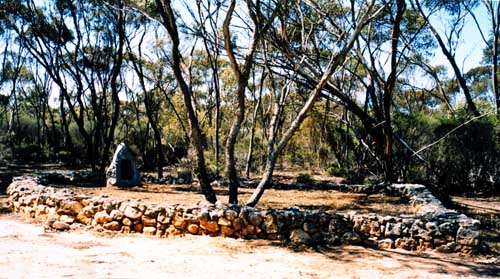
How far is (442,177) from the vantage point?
14.9m

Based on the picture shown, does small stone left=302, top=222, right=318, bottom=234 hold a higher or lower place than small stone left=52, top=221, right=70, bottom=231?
higher

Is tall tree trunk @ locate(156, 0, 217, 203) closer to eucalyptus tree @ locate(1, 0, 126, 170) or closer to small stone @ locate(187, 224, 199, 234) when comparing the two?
small stone @ locate(187, 224, 199, 234)

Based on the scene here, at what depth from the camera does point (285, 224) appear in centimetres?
743

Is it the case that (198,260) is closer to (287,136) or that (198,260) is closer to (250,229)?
(250,229)

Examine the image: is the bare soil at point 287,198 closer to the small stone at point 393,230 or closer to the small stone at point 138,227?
the small stone at point 138,227

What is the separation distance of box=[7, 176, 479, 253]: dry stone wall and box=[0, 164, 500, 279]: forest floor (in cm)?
21

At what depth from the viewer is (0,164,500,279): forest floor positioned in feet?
18.7

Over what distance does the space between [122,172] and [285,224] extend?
7499 mm

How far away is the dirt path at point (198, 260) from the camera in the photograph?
5672mm

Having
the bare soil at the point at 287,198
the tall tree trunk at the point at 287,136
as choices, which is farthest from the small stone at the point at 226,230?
the bare soil at the point at 287,198

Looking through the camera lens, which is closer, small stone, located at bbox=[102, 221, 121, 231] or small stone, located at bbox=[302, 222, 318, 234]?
small stone, located at bbox=[302, 222, 318, 234]

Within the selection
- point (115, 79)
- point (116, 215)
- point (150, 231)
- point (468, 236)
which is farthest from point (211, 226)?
point (115, 79)

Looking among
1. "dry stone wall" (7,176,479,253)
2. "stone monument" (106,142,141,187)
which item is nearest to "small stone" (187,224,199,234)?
"dry stone wall" (7,176,479,253)

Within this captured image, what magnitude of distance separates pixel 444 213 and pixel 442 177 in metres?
7.67
